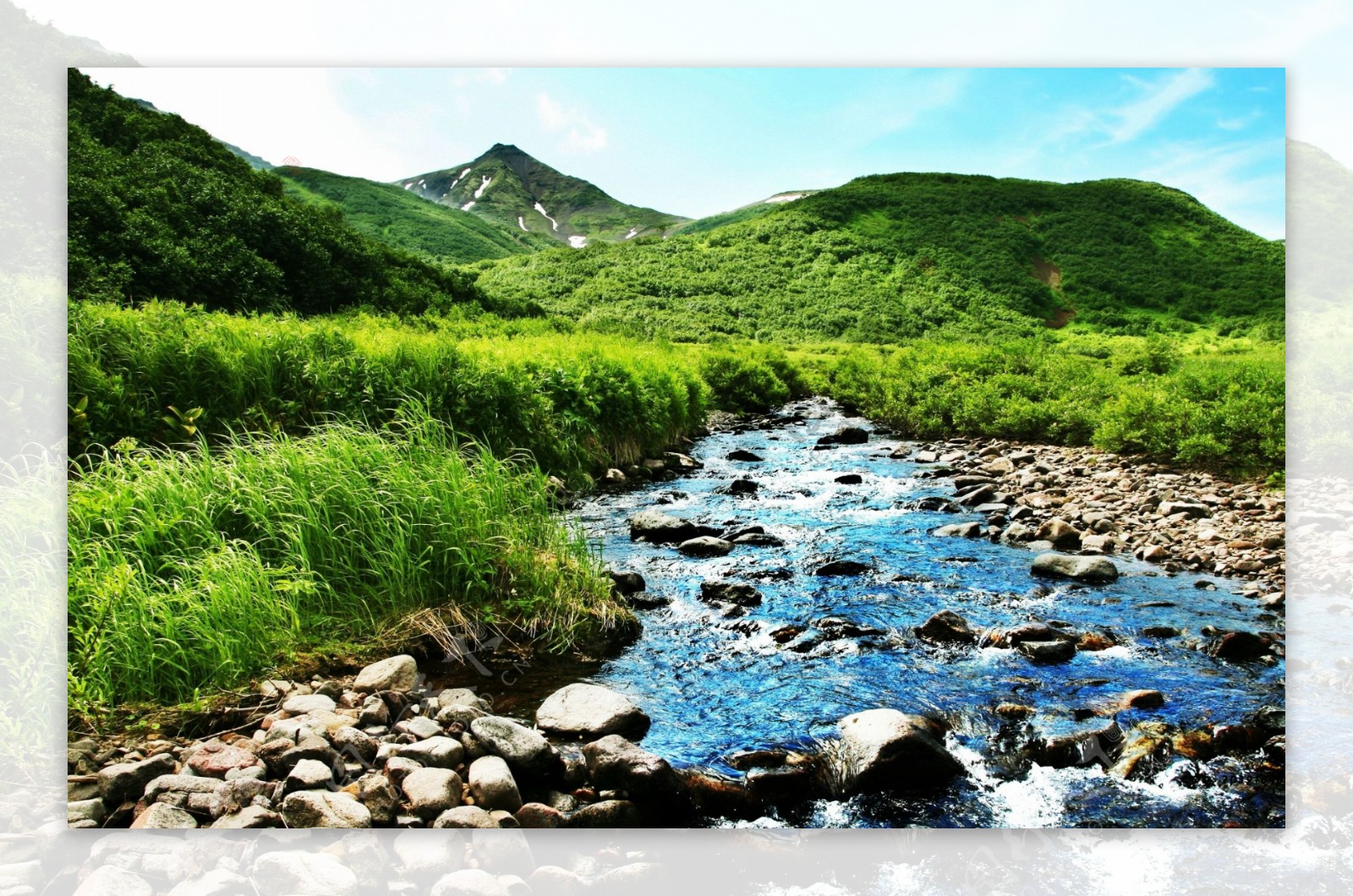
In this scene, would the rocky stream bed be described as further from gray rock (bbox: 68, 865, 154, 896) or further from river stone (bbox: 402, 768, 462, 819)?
gray rock (bbox: 68, 865, 154, 896)

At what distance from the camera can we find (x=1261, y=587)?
4.77m

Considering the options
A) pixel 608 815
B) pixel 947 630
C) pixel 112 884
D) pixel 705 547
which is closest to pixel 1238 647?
pixel 947 630

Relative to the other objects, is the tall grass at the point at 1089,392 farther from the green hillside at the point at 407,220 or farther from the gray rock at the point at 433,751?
the green hillside at the point at 407,220

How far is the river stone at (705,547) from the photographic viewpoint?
5852 millimetres

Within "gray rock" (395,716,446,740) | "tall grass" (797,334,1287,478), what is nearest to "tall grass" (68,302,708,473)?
"gray rock" (395,716,446,740)

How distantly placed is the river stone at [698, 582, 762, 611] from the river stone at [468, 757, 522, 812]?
6.53 ft

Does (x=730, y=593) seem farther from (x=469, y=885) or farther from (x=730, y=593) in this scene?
(x=469, y=885)

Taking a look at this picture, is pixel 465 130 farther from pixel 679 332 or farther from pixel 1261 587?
pixel 679 332

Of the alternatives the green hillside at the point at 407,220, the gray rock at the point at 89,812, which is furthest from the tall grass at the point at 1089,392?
the gray rock at the point at 89,812

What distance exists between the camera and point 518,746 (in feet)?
11.1

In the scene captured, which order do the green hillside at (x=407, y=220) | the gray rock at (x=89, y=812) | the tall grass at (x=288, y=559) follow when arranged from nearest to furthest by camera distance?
the gray rock at (x=89, y=812) < the tall grass at (x=288, y=559) < the green hillside at (x=407, y=220)

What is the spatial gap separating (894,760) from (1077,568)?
2.58m

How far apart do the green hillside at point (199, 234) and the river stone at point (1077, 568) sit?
6.30m

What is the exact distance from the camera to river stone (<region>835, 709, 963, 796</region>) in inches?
133
